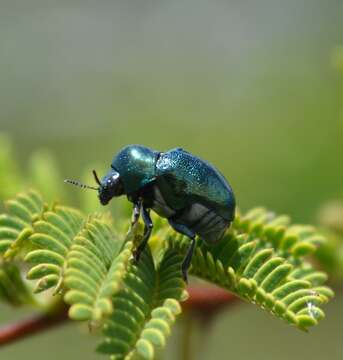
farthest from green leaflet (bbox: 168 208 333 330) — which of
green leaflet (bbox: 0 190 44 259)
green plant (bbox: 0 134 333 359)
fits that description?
green leaflet (bbox: 0 190 44 259)

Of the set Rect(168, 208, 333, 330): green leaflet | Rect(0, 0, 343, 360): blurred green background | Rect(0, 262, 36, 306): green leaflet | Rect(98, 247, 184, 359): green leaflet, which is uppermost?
Rect(0, 0, 343, 360): blurred green background

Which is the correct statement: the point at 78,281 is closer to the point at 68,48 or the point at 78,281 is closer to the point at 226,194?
the point at 226,194

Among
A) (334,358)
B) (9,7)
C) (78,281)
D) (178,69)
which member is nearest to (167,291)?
(78,281)

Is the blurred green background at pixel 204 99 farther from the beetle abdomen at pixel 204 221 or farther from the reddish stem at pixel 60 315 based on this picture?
the beetle abdomen at pixel 204 221

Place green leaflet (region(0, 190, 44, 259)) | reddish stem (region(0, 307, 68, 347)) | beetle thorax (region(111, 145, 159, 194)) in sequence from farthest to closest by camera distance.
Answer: reddish stem (region(0, 307, 68, 347)) < beetle thorax (region(111, 145, 159, 194)) < green leaflet (region(0, 190, 44, 259))

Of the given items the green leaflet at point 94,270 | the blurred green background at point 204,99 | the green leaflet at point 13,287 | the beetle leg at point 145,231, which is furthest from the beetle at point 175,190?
the blurred green background at point 204,99

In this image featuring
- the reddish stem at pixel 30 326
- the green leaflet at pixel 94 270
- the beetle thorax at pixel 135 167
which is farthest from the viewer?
the reddish stem at pixel 30 326

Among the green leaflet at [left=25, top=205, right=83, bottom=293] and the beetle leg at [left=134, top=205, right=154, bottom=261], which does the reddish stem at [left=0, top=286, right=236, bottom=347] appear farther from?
the beetle leg at [left=134, top=205, right=154, bottom=261]
